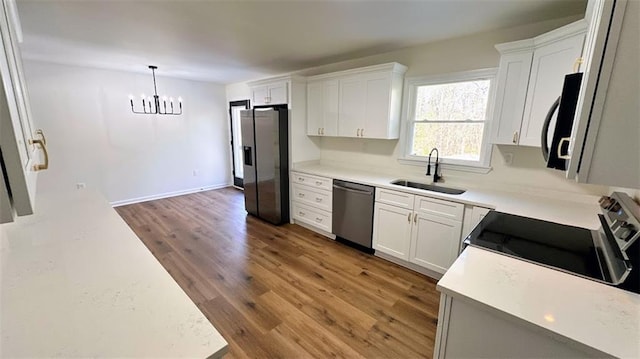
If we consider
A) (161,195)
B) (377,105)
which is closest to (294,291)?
(377,105)

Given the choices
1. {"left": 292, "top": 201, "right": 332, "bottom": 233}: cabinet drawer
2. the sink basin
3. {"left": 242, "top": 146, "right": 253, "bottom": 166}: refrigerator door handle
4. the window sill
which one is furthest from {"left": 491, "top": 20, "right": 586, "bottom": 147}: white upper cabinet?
{"left": 242, "top": 146, "right": 253, "bottom": 166}: refrigerator door handle

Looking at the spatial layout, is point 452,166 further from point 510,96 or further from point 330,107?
point 330,107

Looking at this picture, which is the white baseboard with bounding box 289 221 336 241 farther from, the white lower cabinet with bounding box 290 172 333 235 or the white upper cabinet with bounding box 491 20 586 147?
the white upper cabinet with bounding box 491 20 586 147

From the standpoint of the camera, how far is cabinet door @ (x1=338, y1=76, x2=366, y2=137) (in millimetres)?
3300

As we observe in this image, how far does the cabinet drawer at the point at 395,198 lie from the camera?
2.69 metres

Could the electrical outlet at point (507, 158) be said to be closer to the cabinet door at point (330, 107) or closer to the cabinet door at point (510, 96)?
the cabinet door at point (510, 96)

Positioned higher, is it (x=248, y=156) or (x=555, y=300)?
(x=248, y=156)

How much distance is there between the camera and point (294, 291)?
2.47 metres

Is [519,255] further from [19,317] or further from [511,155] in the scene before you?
[19,317]

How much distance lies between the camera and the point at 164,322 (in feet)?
2.72

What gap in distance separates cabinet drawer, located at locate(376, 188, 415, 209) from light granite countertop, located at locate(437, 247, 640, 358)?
4.65 ft

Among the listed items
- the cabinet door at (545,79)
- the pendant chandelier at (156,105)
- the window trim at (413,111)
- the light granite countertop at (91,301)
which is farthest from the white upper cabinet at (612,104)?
the pendant chandelier at (156,105)

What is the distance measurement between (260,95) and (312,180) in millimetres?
1800

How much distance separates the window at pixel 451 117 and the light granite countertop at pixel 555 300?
1830mm
